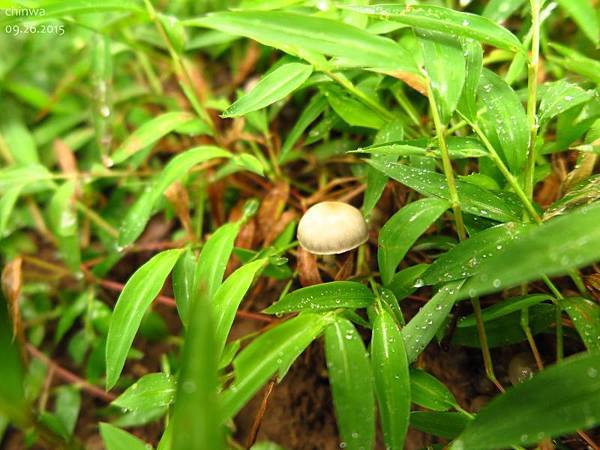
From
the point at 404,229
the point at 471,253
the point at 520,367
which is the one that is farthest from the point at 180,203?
the point at 520,367

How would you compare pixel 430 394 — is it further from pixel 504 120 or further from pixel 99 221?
pixel 99 221

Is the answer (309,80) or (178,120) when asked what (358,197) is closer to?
(309,80)

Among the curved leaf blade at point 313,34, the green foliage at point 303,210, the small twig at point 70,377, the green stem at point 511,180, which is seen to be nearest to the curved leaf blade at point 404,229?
the green foliage at point 303,210

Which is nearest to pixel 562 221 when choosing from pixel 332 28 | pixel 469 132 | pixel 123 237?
pixel 332 28

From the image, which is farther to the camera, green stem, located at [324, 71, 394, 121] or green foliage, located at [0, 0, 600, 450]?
green stem, located at [324, 71, 394, 121]

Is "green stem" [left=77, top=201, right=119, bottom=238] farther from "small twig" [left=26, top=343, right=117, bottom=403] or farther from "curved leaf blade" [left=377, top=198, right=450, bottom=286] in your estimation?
"curved leaf blade" [left=377, top=198, right=450, bottom=286]

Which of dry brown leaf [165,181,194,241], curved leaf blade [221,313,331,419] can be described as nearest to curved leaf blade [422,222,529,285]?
curved leaf blade [221,313,331,419]
